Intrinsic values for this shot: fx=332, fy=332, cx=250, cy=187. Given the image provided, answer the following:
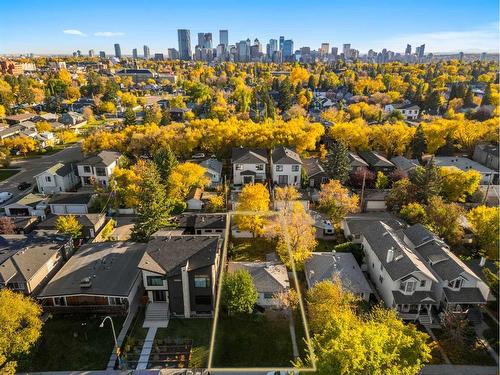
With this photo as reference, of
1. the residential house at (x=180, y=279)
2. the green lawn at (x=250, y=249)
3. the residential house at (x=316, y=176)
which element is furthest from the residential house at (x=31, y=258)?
the residential house at (x=316, y=176)

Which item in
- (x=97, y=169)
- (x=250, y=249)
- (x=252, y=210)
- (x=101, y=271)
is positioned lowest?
(x=250, y=249)

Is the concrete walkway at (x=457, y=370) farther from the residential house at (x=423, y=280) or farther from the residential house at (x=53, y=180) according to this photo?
the residential house at (x=53, y=180)

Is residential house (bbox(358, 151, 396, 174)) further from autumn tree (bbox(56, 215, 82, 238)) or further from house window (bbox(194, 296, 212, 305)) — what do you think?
autumn tree (bbox(56, 215, 82, 238))

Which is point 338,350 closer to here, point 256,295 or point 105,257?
point 256,295

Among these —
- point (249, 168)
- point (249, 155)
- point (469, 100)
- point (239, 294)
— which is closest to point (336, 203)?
point (249, 168)

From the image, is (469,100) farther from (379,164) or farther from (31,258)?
(31,258)

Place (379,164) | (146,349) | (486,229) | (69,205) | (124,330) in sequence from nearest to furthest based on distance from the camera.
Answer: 1. (146,349)
2. (124,330)
3. (486,229)
4. (69,205)
5. (379,164)

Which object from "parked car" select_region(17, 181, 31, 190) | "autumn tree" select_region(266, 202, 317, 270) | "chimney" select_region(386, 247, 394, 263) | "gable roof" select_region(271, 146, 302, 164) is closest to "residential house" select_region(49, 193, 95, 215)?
"parked car" select_region(17, 181, 31, 190)
